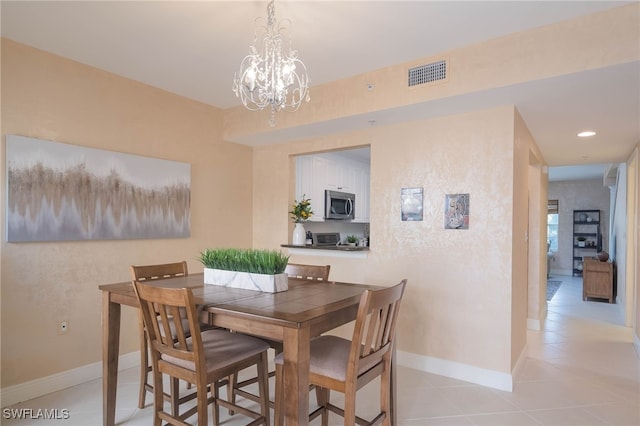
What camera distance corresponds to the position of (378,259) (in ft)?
11.5

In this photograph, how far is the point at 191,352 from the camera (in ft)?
5.65

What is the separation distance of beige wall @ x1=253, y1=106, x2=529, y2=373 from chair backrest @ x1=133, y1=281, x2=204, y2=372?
84.0 inches

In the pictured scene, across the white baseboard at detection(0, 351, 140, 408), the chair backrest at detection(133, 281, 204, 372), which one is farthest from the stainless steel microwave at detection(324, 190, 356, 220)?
the chair backrest at detection(133, 281, 204, 372)

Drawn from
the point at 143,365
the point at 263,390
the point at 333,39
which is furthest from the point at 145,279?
the point at 333,39

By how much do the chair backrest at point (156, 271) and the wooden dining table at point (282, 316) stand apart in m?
0.18

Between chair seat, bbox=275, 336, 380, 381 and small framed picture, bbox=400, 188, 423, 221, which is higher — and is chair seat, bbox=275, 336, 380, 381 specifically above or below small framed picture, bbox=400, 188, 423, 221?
below

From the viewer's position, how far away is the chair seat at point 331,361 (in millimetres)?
1715

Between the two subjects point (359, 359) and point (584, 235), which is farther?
point (584, 235)

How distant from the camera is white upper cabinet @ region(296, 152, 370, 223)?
5.12m

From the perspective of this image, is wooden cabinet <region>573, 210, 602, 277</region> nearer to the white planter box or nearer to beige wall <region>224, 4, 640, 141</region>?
beige wall <region>224, 4, 640, 141</region>

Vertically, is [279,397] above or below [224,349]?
below

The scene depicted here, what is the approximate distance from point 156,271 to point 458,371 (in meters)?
2.54

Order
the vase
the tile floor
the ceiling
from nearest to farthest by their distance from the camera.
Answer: the ceiling → the tile floor → the vase

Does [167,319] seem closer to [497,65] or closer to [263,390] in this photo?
[263,390]
